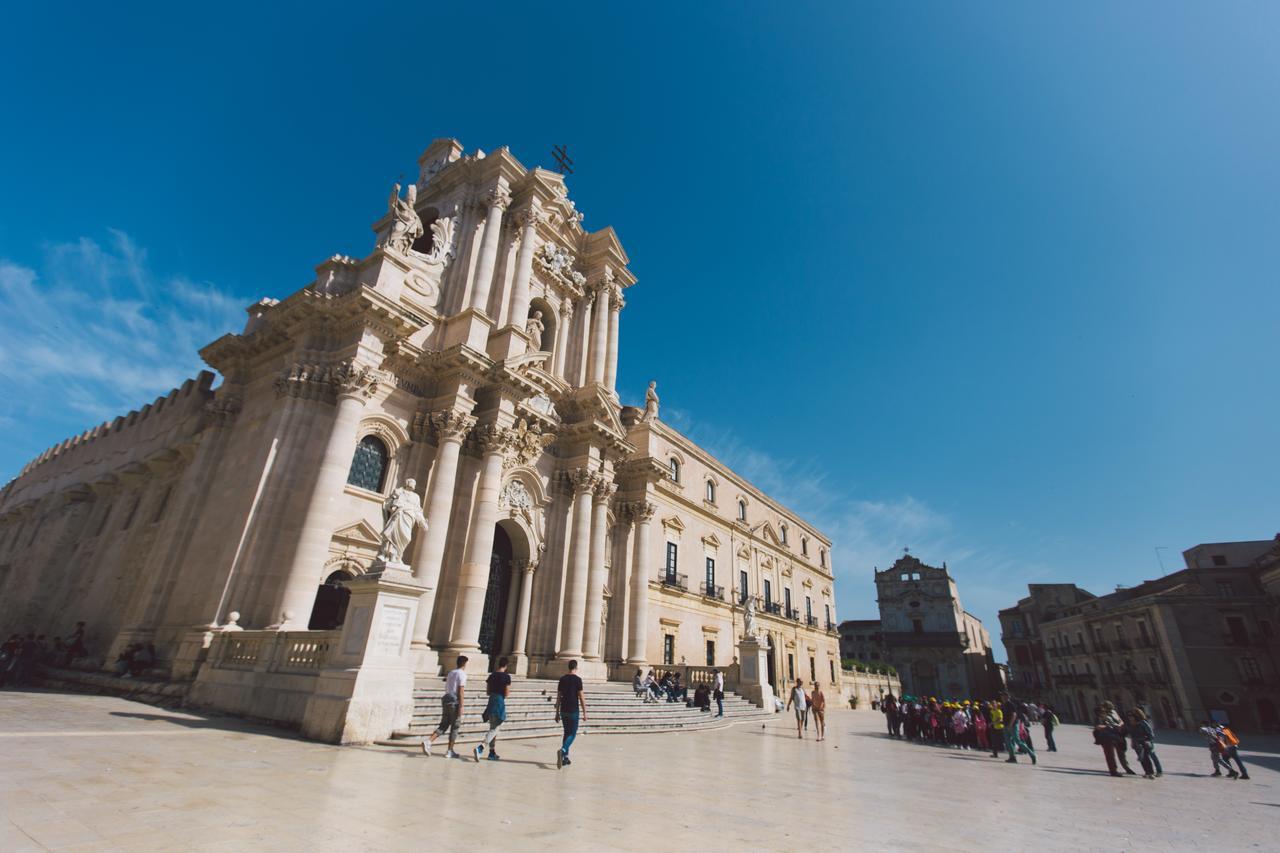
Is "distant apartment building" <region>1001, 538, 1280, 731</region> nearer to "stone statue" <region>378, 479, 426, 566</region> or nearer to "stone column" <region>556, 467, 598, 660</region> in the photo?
"stone column" <region>556, 467, 598, 660</region>

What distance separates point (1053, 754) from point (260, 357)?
23.9 meters

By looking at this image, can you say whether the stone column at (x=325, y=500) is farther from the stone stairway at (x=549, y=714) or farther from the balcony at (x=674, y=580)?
the balcony at (x=674, y=580)

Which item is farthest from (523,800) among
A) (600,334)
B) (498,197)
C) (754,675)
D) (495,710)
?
(600,334)

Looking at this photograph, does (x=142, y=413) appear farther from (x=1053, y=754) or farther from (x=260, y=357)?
(x=1053, y=754)

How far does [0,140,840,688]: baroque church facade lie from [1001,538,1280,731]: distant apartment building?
31.1 m

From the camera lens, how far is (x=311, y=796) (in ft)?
17.3

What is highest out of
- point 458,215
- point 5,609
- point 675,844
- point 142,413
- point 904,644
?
point 458,215

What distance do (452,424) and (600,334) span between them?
9630mm

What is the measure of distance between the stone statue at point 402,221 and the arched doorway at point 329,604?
30.2 ft

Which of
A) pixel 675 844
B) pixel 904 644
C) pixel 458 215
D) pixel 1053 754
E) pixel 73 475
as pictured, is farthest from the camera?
pixel 904 644

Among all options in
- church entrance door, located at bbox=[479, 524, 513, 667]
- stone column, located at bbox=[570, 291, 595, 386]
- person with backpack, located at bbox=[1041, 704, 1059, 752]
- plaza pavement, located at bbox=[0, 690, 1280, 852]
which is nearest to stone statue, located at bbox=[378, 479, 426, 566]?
plaza pavement, located at bbox=[0, 690, 1280, 852]

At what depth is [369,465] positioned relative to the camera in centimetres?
1557

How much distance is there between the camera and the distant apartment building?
3419 centimetres

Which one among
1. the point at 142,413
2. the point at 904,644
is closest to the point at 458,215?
→ the point at 142,413
